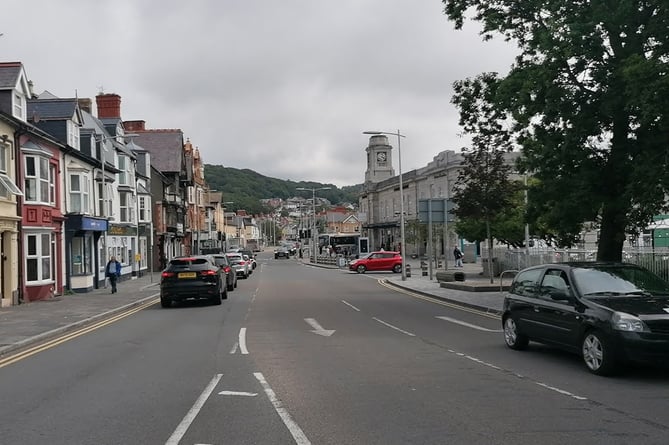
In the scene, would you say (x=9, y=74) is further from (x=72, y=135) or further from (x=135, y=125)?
(x=135, y=125)

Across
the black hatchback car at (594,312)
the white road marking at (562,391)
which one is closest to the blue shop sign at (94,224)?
the black hatchback car at (594,312)

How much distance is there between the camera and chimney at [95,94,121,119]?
4988 centimetres

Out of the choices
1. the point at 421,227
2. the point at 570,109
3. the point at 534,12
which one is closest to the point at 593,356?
the point at 570,109

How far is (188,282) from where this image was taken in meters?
21.7

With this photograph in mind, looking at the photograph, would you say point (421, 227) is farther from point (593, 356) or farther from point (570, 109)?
point (593, 356)

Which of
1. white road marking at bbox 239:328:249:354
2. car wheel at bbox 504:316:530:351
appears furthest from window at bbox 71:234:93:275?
car wheel at bbox 504:316:530:351

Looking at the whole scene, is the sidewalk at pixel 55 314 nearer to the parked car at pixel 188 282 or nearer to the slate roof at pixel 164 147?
the parked car at pixel 188 282

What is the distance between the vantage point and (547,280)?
429 inches

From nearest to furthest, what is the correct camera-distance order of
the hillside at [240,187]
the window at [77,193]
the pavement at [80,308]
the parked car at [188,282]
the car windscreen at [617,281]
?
the car windscreen at [617,281] < the pavement at [80,308] < the parked car at [188,282] < the window at [77,193] < the hillside at [240,187]

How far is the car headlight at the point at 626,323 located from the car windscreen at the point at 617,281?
1.00 meters

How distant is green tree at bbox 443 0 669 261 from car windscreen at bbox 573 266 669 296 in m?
4.89

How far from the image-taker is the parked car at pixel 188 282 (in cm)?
2166

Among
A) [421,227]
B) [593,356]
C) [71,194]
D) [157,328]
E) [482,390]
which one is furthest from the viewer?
[421,227]

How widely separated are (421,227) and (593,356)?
4403 centimetres
